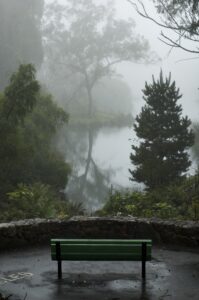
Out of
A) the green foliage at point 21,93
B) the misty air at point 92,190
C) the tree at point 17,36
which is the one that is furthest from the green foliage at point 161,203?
the tree at point 17,36

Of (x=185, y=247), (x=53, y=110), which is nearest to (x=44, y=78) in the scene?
(x=53, y=110)

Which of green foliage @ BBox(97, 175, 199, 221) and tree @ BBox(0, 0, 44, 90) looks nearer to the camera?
green foliage @ BBox(97, 175, 199, 221)

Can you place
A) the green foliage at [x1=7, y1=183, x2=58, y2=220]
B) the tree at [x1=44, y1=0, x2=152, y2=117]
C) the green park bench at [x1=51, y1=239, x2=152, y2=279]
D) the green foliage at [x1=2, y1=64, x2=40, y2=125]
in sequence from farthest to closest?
the tree at [x1=44, y1=0, x2=152, y2=117] < the green foliage at [x1=2, y1=64, x2=40, y2=125] < the green foliage at [x1=7, y1=183, x2=58, y2=220] < the green park bench at [x1=51, y1=239, x2=152, y2=279]

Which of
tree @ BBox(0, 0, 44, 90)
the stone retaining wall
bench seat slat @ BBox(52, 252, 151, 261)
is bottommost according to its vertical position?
bench seat slat @ BBox(52, 252, 151, 261)

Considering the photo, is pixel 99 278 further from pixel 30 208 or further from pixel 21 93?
pixel 21 93

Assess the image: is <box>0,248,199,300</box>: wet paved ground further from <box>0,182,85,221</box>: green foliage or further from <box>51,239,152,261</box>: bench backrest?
<box>0,182,85,221</box>: green foliage

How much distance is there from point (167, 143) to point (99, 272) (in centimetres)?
1321

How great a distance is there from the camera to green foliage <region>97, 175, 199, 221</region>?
1241 centimetres

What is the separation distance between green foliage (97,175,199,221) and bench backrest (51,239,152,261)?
14.6ft

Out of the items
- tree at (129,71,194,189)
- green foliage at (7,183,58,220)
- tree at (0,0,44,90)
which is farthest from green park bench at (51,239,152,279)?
tree at (0,0,44,90)

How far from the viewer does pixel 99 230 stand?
8484 millimetres

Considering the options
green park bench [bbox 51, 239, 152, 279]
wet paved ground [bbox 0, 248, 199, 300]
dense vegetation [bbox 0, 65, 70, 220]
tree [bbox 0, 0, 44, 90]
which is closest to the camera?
wet paved ground [bbox 0, 248, 199, 300]

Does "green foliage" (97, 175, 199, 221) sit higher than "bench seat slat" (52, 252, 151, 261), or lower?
higher

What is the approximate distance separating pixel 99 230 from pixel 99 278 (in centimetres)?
185
